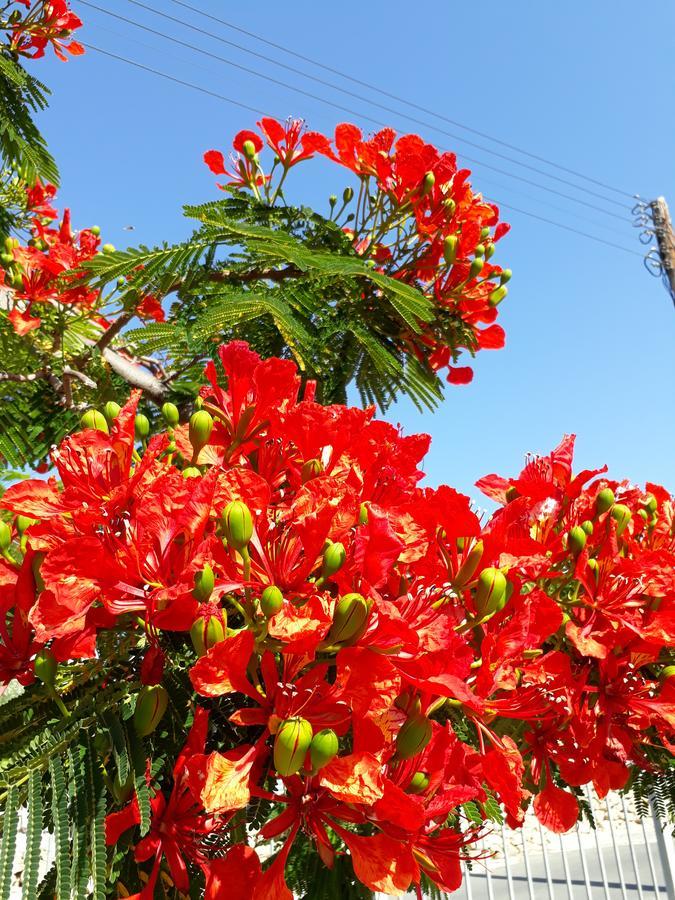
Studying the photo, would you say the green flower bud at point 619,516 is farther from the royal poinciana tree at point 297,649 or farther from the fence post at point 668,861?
the fence post at point 668,861

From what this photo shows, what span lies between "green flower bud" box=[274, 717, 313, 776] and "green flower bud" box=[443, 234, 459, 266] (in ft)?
4.75

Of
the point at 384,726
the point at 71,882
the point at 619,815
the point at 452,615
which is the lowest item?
the point at 619,815

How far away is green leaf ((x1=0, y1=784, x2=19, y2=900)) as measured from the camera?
2.10 ft

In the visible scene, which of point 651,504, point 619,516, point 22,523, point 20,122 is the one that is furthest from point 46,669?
point 20,122

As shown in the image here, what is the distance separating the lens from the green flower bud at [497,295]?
6.41 feet

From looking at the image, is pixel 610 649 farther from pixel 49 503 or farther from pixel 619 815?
pixel 619 815

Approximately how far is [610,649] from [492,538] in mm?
330

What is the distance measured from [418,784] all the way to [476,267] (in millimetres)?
1405

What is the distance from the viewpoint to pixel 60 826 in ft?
2.20

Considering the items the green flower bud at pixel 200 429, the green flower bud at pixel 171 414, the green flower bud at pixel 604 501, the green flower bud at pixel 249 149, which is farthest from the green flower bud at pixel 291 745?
the green flower bud at pixel 249 149

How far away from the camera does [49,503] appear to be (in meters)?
0.82

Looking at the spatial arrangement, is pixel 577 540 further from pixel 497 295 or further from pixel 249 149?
pixel 249 149

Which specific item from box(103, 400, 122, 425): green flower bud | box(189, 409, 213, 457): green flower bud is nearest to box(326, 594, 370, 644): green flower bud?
box(189, 409, 213, 457): green flower bud

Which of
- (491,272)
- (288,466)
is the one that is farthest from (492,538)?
(491,272)
